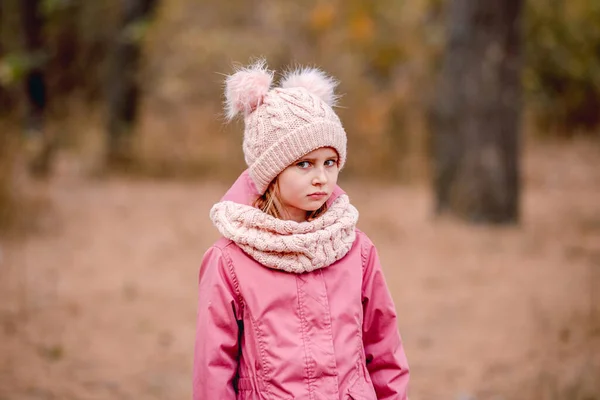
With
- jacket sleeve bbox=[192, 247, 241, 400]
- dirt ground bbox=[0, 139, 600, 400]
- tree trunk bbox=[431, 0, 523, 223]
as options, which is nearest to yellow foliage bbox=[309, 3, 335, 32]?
dirt ground bbox=[0, 139, 600, 400]

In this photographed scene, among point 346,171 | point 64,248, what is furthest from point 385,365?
point 346,171

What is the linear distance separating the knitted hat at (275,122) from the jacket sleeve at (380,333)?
1.24ft

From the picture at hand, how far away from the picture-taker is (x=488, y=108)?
8039 mm

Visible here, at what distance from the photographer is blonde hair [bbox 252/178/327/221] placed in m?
2.59

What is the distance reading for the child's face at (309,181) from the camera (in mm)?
2498

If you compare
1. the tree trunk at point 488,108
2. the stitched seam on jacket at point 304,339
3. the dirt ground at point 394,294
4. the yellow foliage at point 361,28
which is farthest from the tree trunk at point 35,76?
the stitched seam on jacket at point 304,339

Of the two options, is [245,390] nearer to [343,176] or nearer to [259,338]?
[259,338]

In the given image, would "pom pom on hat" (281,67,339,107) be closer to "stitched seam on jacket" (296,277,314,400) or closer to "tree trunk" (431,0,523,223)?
"stitched seam on jacket" (296,277,314,400)

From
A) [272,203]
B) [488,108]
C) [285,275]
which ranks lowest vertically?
[285,275]

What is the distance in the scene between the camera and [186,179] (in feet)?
37.8

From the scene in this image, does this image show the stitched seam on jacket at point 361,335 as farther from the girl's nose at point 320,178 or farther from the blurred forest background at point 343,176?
the blurred forest background at point 343,176

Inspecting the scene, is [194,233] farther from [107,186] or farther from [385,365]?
[385,365]

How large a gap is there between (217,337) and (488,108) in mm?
6125

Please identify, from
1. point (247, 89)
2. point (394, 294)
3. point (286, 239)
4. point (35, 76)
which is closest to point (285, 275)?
point (286, 239)
